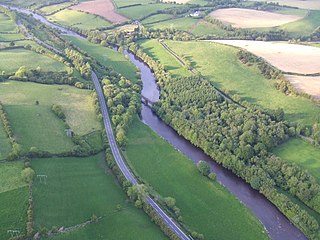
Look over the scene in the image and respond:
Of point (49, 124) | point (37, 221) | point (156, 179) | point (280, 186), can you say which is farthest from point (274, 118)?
point (37, 221)

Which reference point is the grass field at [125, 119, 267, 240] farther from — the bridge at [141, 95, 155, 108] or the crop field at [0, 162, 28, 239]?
the crop field at [0, 162, 28, 239]

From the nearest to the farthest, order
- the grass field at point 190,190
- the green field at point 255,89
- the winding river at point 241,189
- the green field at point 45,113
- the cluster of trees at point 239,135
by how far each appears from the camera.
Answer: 1. the grass field at point 190,190
2. the winding river at point 241,189
3. the cluster of trees at point 239,135
4. the green field at point 45,113
5. the green field at point 255,89

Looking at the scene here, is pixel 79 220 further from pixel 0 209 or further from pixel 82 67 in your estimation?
pixel 82 67

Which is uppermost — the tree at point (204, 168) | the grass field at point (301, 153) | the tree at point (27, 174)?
the tree at point (27, 174)

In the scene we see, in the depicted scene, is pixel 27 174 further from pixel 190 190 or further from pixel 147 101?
pixel 147 101

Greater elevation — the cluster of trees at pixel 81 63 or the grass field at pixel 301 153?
the cluster of trees at pixel 81 63

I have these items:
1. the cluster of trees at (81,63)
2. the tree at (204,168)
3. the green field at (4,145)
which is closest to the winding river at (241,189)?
the tree at (204,168)

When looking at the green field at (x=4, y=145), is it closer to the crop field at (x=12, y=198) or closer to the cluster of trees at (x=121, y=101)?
the crop field at (x=12, y=198)
